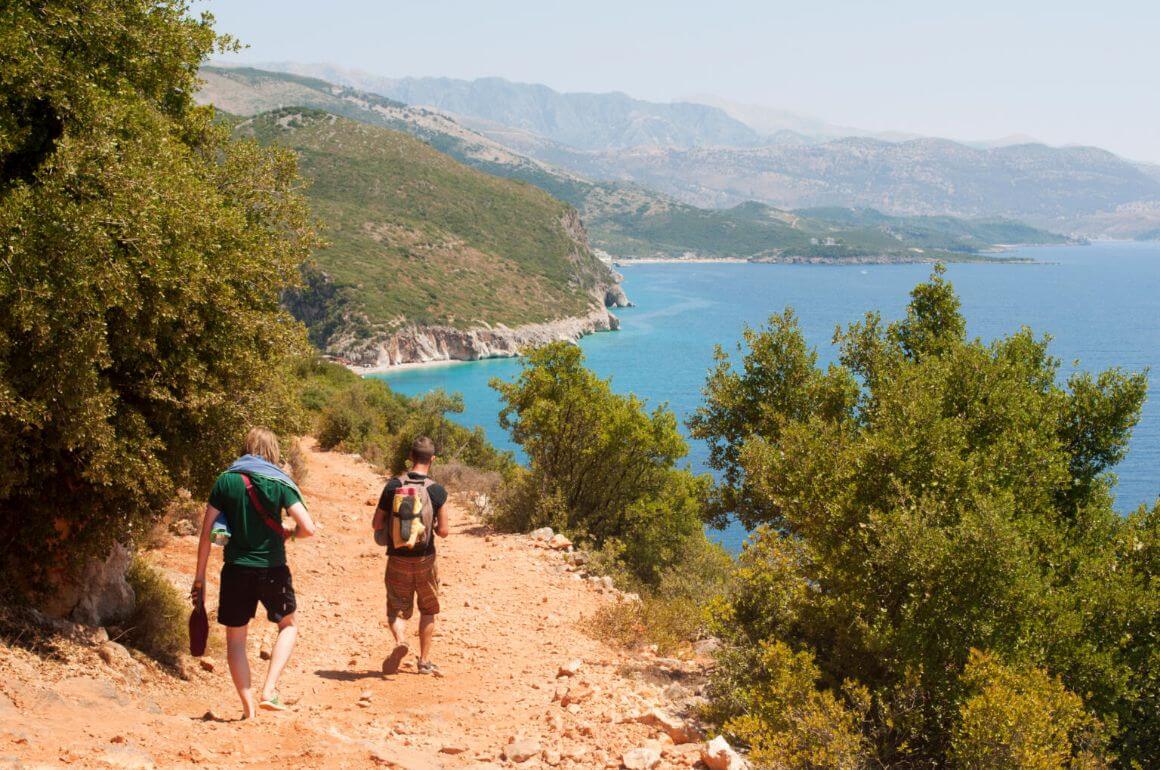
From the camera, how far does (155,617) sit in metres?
8.00

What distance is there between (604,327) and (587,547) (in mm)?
130584

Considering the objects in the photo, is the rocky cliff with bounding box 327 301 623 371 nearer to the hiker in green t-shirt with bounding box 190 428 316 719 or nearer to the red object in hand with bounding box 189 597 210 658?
the red object in hand with bounding box 189 597 210 658

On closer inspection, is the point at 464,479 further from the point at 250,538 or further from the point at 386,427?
the point at 250,538

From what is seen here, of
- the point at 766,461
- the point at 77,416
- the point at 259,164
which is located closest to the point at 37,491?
the point at 77,416

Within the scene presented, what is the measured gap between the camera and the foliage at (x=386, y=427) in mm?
27484

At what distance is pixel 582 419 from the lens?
17938 mm

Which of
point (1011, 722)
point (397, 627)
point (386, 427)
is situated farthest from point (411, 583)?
point (386, 427)

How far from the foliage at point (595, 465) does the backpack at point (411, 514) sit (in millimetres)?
8692

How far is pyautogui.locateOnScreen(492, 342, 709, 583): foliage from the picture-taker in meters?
17.0

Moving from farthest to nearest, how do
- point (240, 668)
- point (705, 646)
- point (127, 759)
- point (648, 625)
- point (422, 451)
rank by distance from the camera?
1. point (705, 646)
2. point (648, 625)
3. point (422, 451)
4. point (240, 668)
5. point (127, 759)

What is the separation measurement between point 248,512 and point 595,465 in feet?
39.8

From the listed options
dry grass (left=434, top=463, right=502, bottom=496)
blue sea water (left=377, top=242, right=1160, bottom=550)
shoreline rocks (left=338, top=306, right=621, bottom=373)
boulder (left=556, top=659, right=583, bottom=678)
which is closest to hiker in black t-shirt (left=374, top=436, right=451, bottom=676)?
boulder (left=556, top=659, right=583, bottom=678)

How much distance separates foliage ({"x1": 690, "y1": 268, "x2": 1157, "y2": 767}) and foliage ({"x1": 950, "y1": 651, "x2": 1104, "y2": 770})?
47cm

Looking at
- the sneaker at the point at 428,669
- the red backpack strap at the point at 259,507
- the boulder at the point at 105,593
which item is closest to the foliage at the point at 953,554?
the sneaker at the point at 428,669
